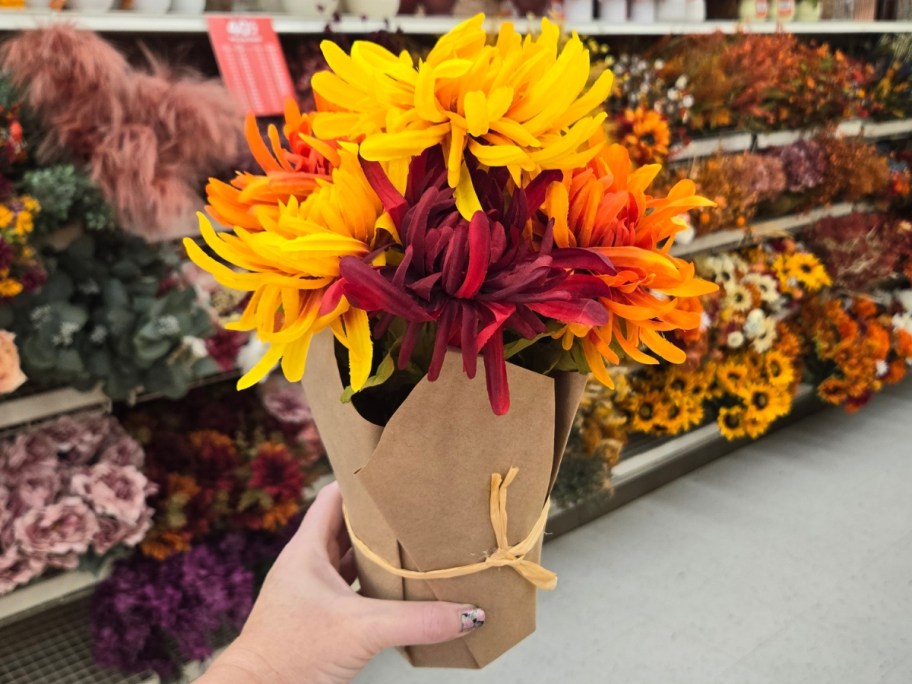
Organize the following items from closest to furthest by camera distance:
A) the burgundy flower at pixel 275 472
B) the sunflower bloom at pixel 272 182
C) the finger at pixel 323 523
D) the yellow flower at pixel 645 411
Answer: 1. the sunflower bloom at pixel 272 182
2. the finger at pixel 323 523
3. the burgundy flower at pixel 275 472
4. the yellow flower at pixel 645 411

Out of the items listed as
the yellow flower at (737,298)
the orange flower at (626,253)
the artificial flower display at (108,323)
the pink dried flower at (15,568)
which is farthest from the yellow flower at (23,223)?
the yellow flower at (737,298)

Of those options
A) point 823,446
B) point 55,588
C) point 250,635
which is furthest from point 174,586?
point 823,446

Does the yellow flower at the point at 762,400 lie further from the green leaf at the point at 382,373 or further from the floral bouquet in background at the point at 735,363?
the green leaf at the point at 382,373

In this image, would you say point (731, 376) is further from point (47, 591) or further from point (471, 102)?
point (471, 102)

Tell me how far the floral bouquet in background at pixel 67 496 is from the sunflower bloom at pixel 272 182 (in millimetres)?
1008

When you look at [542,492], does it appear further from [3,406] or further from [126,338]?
[3,406]

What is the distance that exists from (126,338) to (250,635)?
780 millimetres

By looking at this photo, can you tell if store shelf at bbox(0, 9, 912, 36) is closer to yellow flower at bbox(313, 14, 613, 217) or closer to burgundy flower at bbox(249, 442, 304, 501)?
burgundy flower at bbox(249, 442, 304, 501)

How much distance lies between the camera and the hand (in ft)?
2.52

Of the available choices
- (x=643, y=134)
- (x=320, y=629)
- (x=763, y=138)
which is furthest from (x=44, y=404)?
(x=763, y=138)

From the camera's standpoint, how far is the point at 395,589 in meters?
0.82

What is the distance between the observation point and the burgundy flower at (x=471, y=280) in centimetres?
52

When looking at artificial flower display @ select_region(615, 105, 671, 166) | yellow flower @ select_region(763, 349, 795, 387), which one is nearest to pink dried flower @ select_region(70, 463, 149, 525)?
artificial flower display @ select_region(615, 105, 671, 166)

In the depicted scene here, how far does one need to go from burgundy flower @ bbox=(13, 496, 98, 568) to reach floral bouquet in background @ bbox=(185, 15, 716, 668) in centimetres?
96
